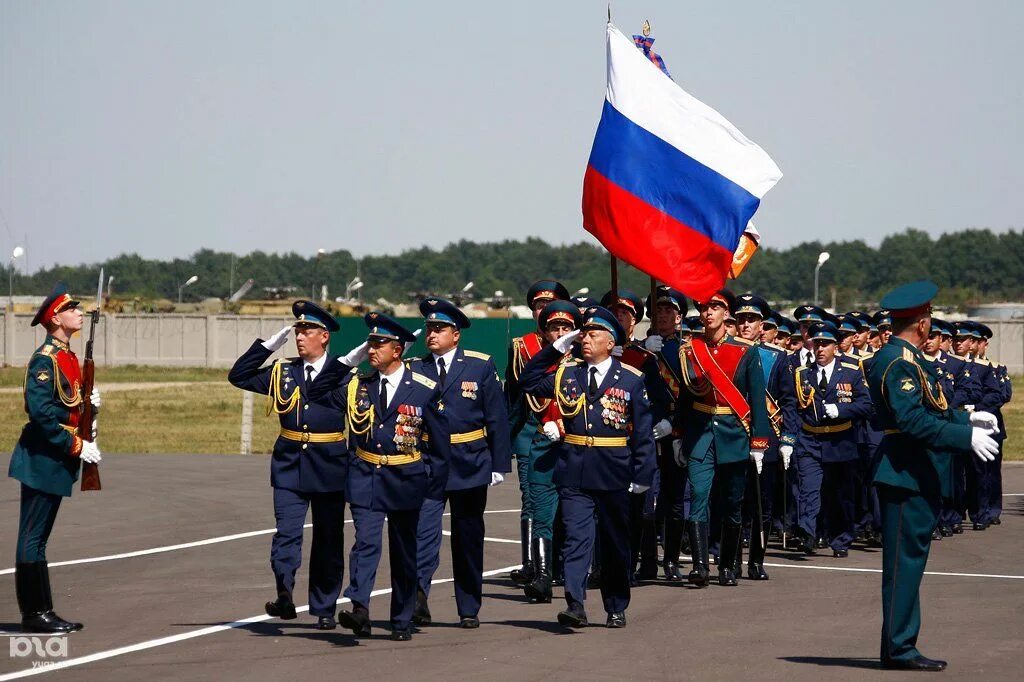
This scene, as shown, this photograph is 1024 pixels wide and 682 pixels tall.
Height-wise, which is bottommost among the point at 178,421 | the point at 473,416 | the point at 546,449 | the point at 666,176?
the point at 178,421

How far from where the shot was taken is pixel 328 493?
34.2 ft

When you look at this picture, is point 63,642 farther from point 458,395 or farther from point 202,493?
point 202,493

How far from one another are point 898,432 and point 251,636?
4000 millimetres

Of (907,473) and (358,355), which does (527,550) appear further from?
(907,473)

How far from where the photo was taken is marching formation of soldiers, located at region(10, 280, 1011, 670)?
882 cm

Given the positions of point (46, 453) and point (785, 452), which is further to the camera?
point (785, 452)

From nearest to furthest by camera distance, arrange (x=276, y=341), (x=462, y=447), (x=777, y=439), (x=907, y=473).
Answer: (x=907, y=473) < (x=462, y=447) < (x=276, y=341) < (x=777, y=439)

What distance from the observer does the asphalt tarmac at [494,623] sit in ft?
28.9

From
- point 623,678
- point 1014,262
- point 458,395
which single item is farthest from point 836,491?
point 1014,262

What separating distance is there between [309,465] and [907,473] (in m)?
3.82

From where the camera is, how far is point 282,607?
10.2 metres

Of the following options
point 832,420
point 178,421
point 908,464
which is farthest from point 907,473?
point 178,421

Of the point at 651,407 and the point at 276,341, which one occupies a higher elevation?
the point at 276,341

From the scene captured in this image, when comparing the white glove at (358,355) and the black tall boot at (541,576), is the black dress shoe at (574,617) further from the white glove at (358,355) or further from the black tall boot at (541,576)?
the white glove at (358,355)
